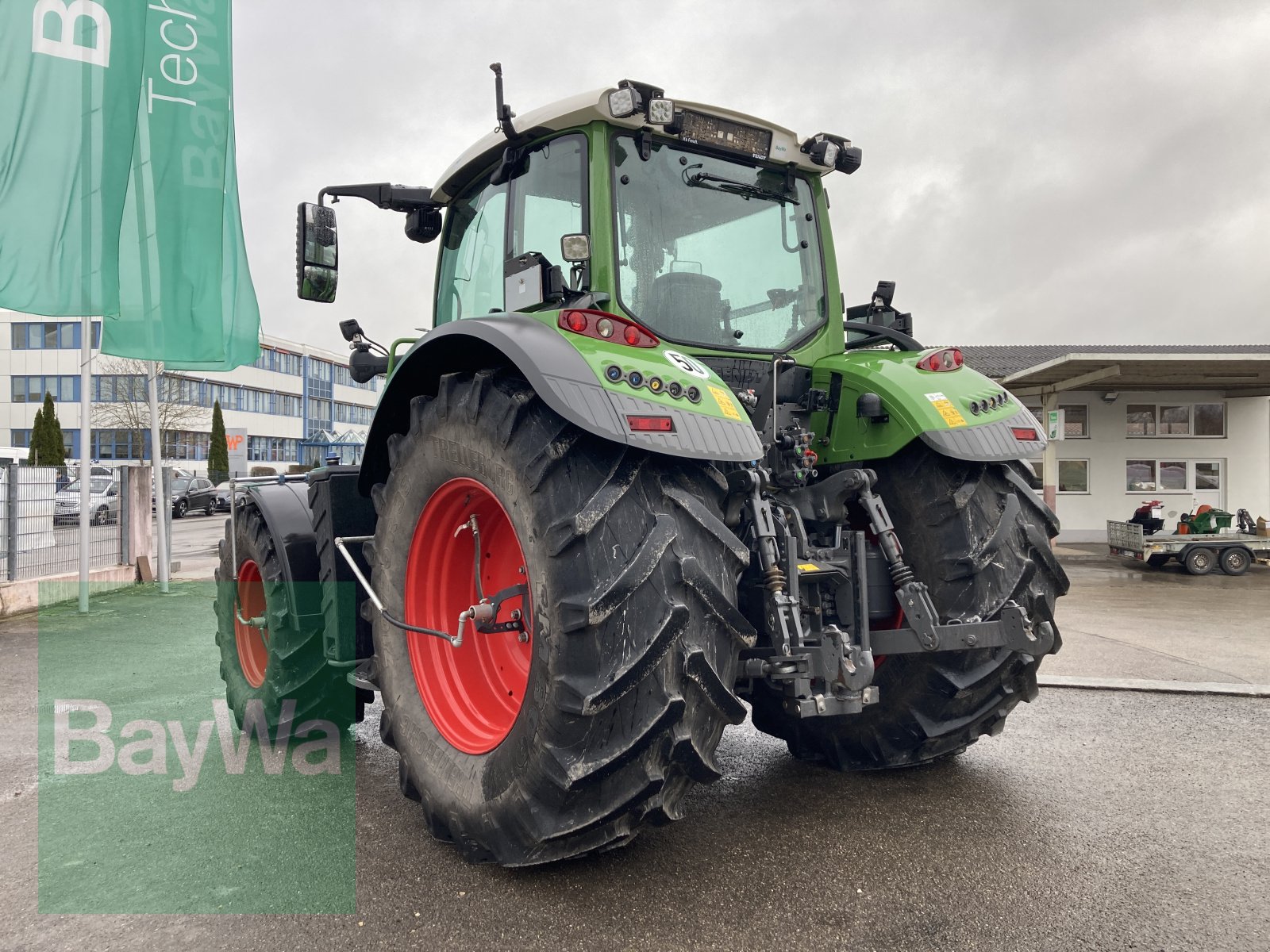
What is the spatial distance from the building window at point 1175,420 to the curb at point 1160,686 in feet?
50.2

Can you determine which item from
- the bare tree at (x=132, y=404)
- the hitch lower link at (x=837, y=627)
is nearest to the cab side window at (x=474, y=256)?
the hitch lower link at (x=837, y=627)

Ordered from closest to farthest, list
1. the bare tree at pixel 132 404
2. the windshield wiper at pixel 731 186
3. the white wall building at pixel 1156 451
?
the windshield wiper at pixel 731 186, the white wall building at pixel 1156 451, the bare tree at pixel 132 404

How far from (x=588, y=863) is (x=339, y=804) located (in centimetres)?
118

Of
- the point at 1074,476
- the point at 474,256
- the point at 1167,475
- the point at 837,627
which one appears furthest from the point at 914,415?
the point at 1167,475

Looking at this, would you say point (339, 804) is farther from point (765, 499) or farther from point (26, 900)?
point (765, 499)

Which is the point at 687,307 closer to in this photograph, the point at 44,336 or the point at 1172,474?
the point at 1172,474

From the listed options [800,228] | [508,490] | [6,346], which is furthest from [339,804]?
[6,346]

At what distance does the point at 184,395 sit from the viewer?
44781 millimetres

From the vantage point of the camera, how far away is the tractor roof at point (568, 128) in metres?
3.03

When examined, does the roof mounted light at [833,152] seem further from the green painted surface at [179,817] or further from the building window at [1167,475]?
the building window at [1167,475]

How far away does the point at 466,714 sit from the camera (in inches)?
118

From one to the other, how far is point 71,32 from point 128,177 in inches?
51.6

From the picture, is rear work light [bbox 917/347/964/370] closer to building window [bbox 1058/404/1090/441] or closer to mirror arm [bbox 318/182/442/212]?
mirror arm [bbox 318/182/442/212]
